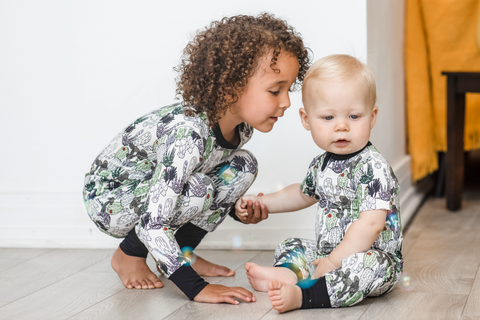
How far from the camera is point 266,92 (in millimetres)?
1029

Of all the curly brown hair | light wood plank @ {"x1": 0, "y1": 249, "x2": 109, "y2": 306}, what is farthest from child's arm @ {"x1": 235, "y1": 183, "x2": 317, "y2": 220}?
light wood plank @ {"x1": 0, "y1": 249, "x2": 109, "y2": 306}

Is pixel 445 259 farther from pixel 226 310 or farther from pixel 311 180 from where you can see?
pixel 226 310

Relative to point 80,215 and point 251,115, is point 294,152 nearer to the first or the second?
point 251,115

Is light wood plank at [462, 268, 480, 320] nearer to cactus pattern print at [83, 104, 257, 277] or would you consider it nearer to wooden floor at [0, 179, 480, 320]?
wooden floor at [0, 179, 480, 320]

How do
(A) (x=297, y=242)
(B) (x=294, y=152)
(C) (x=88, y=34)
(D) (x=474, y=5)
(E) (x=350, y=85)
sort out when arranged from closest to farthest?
1. (E) (x=350, y=85)
2. (A) (x=297, y=242)
3. (B) (x=294, y=152)
4. (C) (x=88, y=34)
5. (D) (x=474, y=5)

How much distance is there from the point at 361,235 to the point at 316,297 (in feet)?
0.45

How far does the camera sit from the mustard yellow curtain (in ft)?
5.91

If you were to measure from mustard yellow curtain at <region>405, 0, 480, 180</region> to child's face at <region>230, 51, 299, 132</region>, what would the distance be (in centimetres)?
94

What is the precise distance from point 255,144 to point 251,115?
14.0 inches

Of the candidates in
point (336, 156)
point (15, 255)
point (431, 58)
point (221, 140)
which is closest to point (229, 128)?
point (221, 140)

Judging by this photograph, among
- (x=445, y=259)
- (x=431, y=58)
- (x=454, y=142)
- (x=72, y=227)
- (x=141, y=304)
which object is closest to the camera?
(x=141, y=304)

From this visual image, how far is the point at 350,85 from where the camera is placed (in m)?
0.96

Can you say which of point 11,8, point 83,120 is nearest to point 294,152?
point 83,120

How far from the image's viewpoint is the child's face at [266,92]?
1026 millimetres
